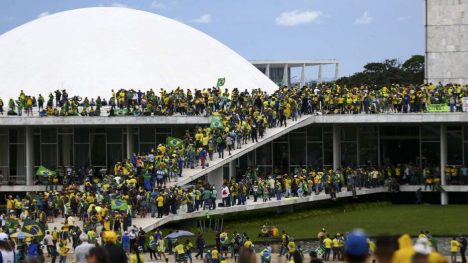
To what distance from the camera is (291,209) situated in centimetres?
4194

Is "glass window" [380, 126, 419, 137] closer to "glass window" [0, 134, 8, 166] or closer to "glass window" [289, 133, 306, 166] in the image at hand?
"glass window" [289, 133, 306, 166]

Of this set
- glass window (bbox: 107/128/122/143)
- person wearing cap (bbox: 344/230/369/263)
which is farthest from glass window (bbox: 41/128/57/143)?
person wearing cap (bbox: 344/230/369/263)

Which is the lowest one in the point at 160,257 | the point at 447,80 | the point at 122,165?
the point at 160,257

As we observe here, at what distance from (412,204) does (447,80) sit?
13.4m

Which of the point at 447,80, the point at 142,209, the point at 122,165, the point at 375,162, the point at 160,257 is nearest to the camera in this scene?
the point at 160,257

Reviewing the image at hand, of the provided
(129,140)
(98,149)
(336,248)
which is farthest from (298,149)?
(336,248)

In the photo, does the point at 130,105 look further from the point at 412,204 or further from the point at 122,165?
the point at 412,204

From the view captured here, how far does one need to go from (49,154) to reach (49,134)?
94cm

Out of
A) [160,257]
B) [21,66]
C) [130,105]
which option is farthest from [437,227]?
[21,66]

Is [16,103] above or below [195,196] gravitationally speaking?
above

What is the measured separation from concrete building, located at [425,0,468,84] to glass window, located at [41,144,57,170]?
2109 centimetres

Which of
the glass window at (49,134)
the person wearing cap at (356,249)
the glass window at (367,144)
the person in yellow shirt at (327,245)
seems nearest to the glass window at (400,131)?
the glass window at (367,144)

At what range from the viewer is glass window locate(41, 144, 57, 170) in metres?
48.4

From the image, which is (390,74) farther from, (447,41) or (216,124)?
(216,124)
